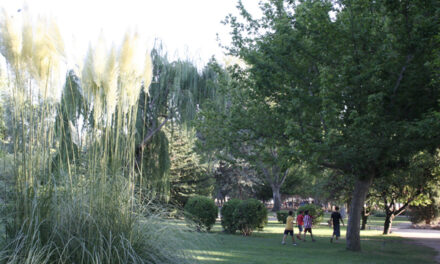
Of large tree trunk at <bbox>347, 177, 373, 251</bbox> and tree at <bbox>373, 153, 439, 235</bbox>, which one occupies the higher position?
tree at <bbox>373, 153, 439, 235</bbox>

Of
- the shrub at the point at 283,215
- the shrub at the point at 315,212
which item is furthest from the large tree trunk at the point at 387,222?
the shrub at the point at 283,215

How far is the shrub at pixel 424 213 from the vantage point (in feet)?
87.2

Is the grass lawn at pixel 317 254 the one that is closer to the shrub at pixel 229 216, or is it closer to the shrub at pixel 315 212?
the shrub at pixel 229 216

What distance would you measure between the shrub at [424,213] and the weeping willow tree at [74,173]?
25384 millimetres

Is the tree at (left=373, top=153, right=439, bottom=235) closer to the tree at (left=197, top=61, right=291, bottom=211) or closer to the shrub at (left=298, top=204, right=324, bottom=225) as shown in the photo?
the shrub at (left=298, top=204, right=324, bottom=225)

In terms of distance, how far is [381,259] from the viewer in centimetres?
1257

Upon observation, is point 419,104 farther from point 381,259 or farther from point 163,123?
point 163,123

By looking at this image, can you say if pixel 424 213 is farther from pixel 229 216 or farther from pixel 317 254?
pixel 317 254

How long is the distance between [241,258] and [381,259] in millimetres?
4778

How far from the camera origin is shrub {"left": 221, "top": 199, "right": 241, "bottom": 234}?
63.0ft

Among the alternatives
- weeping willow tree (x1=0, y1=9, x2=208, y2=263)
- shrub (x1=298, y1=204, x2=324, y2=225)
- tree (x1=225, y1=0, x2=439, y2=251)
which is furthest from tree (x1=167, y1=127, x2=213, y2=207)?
weeping willow tree (x1=0, y1=9, x2=208, y2=263)

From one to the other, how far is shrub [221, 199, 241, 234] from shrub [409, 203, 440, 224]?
Result: 14.0 meters

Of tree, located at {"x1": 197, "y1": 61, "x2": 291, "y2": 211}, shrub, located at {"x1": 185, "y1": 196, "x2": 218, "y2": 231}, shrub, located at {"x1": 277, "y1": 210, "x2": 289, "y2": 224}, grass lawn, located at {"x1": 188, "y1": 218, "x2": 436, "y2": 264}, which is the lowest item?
grass lawn, located at {"x1": 188, "y1": 218, "x2": 436, "y2": 264}

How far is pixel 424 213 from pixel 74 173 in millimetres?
27889
